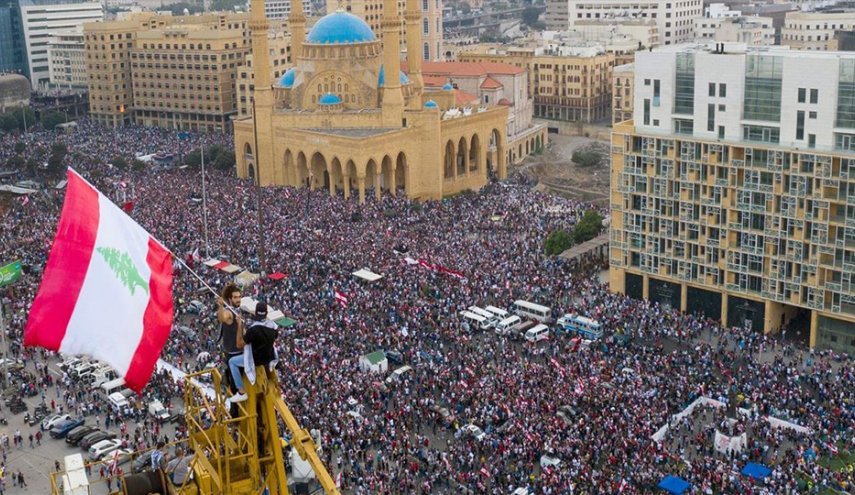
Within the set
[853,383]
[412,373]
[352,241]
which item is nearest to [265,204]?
[352,241]

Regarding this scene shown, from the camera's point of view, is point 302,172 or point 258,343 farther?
point 302,172

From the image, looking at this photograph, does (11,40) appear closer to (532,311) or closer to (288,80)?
(288,80)

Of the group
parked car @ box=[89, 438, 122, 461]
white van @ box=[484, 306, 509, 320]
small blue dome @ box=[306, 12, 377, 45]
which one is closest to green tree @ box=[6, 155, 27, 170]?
small blue dome @ box=[306, 12, 377, 45]

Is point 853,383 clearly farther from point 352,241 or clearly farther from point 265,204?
point 265,204

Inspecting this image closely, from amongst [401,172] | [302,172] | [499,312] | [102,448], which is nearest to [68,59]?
[302,172]

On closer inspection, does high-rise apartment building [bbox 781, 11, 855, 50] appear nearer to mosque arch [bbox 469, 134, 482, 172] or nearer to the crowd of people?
mosque arch [bbox 469, 134, 482, 172]
